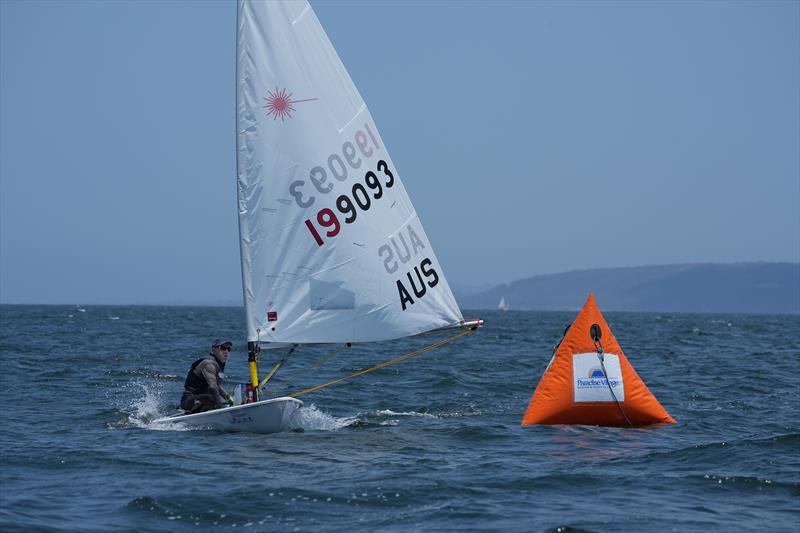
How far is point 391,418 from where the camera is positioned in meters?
17.2

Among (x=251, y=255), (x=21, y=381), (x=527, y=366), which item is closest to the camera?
(x=251, y=255)

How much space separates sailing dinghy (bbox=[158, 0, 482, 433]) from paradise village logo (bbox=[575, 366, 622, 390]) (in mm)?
1889

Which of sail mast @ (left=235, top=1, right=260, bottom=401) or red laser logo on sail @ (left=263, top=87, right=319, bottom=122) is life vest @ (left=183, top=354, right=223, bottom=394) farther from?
red laser logo on sail @ (left=263, top=87, right=319, bottom=122)

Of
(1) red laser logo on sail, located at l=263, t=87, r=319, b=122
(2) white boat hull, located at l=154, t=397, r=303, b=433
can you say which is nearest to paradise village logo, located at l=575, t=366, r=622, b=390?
(2) white boat hull, located at l=154, t=397, r=303, b=433

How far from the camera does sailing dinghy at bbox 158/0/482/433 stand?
46.0ft

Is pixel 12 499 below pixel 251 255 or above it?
below

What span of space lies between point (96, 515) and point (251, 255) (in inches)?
203

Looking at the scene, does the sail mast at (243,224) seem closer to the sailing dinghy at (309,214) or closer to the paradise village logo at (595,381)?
the sailing dinghy at (309,214)

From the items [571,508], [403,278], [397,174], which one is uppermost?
[397,174]

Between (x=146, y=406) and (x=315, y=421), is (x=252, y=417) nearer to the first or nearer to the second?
(x=315, y=421)

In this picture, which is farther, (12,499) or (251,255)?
(251,255)

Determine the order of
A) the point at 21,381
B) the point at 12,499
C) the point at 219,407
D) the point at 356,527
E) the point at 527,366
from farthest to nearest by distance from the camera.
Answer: the point at 527,366 → the point at 21,381 → the point at 219,407 → the point at 12,499 → the point at 356,527

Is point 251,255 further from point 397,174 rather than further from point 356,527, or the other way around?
point 356,527

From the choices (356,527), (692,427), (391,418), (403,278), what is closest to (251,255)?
(403,278)
